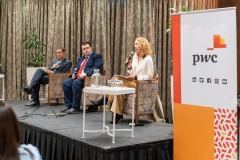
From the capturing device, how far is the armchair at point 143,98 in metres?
4.41

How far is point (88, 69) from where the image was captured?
5527mm

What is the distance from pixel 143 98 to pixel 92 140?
1167mm

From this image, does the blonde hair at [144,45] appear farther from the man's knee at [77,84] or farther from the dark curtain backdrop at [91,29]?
the man's knee at [77,84]

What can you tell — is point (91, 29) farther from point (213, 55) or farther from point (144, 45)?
point (213, 55)

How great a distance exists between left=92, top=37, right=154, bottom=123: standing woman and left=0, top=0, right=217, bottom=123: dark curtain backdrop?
915 millimetres

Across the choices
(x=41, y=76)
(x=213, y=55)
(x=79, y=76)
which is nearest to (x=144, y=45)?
(x=79, y=76)

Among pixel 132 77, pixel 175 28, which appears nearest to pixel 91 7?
pixel 132 77

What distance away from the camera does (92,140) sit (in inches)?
137

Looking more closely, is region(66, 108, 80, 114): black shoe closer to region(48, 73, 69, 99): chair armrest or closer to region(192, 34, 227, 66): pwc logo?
region(48, 73, 69, 99): chair armrest

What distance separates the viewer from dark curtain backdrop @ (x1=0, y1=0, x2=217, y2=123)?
19.5 feet

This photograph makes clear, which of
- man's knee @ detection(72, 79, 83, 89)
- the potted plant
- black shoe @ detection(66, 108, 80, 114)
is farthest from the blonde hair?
the potted plant

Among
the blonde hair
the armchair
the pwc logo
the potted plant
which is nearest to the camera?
the pwc logo

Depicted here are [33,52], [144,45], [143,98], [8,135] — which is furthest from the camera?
[33,52]

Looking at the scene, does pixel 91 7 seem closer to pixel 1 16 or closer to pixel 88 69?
pixel 88 69
